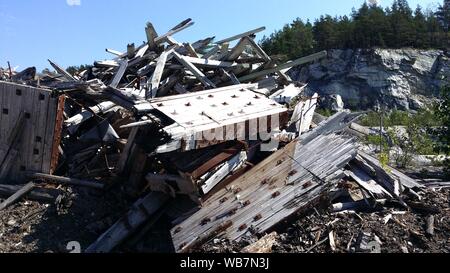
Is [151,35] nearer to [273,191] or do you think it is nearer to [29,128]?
[29,128]

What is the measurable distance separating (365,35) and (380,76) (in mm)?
4549

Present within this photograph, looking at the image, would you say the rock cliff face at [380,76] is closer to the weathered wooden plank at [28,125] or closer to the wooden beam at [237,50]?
the wooden beam at [237,50]

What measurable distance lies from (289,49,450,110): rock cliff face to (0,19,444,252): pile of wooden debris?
34602 mm

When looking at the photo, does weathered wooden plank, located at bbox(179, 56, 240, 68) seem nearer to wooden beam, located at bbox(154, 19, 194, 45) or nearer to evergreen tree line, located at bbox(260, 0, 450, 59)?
wooden beam, located at bbox(154, 19, 194, 45)

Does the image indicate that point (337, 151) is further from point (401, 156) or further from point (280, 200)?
point (401, 156)

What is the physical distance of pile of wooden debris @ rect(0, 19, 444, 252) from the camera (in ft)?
18.6

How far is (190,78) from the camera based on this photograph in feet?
27.0

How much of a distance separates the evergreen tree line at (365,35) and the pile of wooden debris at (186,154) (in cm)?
3501

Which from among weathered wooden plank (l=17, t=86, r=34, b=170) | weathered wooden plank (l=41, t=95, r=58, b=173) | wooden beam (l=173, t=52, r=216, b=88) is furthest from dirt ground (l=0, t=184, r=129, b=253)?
wooden beam (l=173, t=52, r=216, b=88)

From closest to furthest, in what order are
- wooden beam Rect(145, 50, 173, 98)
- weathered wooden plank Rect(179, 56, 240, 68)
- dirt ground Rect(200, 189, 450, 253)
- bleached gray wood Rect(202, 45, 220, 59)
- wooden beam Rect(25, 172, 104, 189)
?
dirt ground Rect(200, 189, 450, 253)
wooden beam Rect(25, 172, 104, 189)
wooden beam Rect(145, 50, 173, 98)
weathered wooden plank Rect(179, 56, 240, 68)
bleached gray wood Rect(202, 45, 220, 59)

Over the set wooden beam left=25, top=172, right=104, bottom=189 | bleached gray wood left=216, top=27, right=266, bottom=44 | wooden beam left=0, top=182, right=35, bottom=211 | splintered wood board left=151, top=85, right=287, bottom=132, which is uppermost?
bleached gray wood left=216, top=27, right=266, bottom=44

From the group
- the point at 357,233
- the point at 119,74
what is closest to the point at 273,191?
the point at 357,233

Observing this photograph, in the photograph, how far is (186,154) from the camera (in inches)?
226
